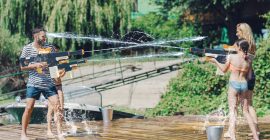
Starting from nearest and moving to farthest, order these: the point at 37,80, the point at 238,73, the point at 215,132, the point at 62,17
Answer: the point at 215,132 < the point at 238,73 < the point at 37,80 < the point at 62,17

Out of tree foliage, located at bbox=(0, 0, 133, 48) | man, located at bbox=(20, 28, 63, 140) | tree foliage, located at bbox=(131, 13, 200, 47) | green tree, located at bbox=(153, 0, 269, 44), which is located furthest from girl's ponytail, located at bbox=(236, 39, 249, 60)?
tree foliage, located at bbox=(131, 13, 200, 47)

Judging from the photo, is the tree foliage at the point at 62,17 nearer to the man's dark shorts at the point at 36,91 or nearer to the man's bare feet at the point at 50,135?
the man's bare feet at the point at 50,135

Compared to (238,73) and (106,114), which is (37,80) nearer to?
(238,73)

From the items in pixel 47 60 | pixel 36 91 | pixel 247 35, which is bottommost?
pixel 36 91

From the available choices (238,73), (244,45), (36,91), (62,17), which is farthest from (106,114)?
(62,17)

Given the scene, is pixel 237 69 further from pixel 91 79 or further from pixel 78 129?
pixel 91 79

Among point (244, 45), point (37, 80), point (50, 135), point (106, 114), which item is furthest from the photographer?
point (106, 114)

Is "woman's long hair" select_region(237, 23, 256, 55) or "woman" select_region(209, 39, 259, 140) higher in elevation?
"woman's long hair" select_region(237, 23, 256, 55)

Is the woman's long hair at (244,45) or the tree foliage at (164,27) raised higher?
the woman's long hair at (244,45)

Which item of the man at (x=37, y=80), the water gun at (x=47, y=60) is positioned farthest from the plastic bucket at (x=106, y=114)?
the water gun at (x=47, y=60)

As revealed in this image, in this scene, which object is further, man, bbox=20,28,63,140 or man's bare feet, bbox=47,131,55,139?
man's bare feet, bbox=47,131,55,139

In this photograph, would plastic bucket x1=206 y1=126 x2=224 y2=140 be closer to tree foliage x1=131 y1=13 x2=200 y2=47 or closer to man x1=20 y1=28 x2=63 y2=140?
man x1=20 y1=28 x2=63 y2=140

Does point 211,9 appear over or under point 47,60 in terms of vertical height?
under

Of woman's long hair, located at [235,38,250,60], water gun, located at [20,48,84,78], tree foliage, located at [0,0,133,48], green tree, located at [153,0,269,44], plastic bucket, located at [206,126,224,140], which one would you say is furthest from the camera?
green tree, located at [153,0,269,44]
